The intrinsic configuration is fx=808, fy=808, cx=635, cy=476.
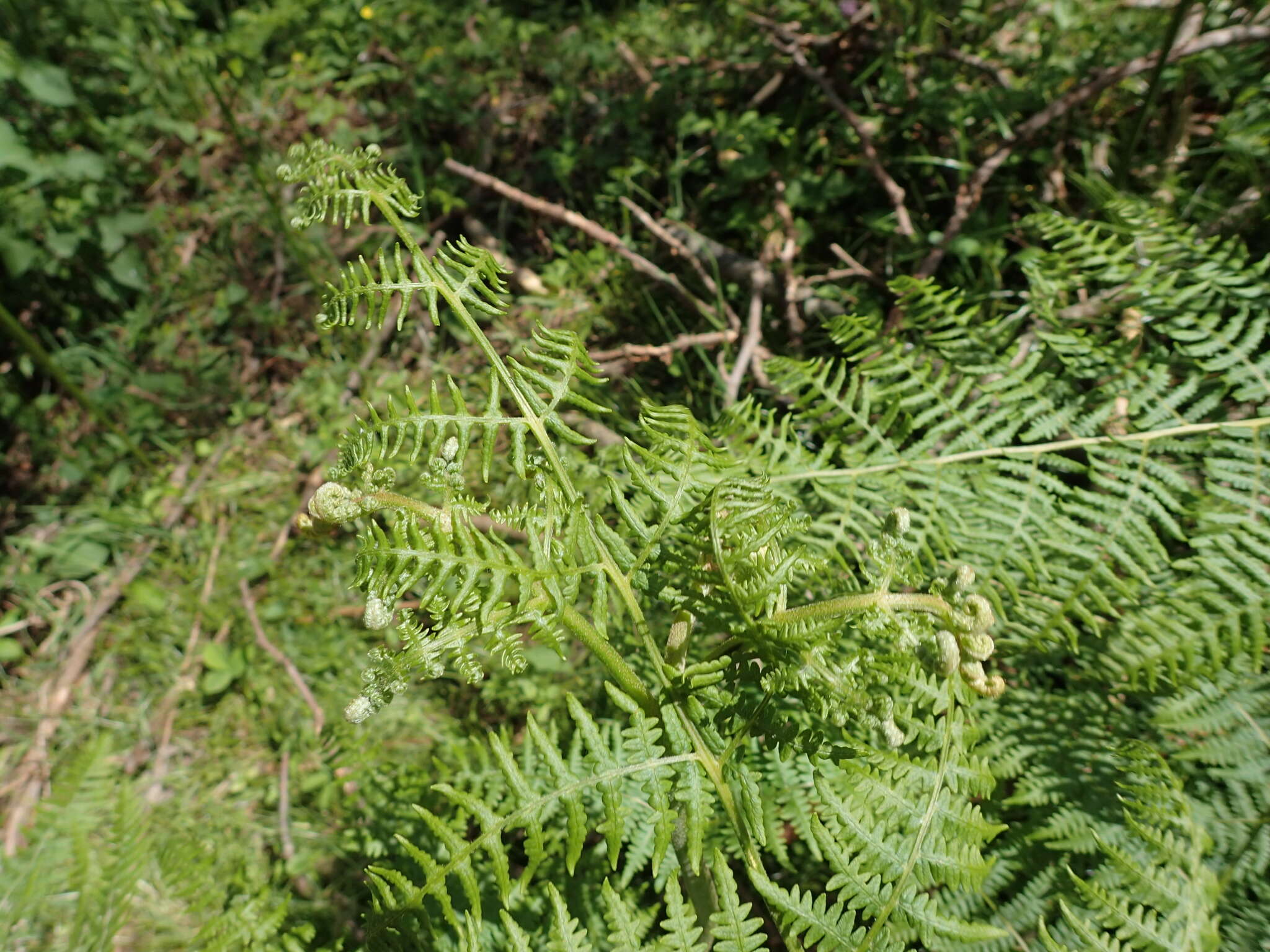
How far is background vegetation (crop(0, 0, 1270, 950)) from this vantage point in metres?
2.50

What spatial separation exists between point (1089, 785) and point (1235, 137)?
2.20 meters

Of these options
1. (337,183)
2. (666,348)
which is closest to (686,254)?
(666,348)

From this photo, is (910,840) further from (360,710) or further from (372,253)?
(372,253)

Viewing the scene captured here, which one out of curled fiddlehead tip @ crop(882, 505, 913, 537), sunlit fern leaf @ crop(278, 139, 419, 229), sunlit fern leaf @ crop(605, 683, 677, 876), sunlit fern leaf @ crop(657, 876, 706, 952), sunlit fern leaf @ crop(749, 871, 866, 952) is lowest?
sunlit fern leaf @ crop(657, 876, 706, 952)

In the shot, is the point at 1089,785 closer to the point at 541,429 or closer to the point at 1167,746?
the point at 1167,746

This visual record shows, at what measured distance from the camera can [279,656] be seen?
284 cm

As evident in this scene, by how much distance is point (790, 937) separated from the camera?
1.09 m

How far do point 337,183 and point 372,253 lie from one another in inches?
95.7

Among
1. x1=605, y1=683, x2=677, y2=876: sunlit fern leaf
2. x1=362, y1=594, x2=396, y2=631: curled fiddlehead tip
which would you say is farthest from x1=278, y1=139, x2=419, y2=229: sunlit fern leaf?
x1=605, y1=683, x2=677, y2=876: sunlit fern leaf

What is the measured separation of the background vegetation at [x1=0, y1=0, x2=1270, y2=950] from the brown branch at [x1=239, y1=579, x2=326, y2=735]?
2 cm

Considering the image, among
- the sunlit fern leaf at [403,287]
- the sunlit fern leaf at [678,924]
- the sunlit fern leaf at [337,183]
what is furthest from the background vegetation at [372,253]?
Result: the sunlit fern leaf at [337,183]

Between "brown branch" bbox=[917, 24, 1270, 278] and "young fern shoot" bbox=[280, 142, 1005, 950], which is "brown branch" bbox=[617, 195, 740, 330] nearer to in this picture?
"brown branch" bbox=[917, 24, 1270, 278]

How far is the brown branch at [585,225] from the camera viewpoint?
298cm

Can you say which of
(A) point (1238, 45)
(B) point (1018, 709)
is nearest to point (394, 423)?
(B) point (1018, 709)
